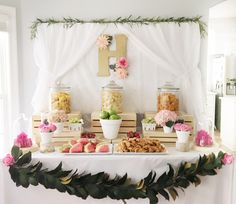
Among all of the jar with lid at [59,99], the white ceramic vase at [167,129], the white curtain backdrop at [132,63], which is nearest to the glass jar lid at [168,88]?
the white curtain backdrop at [132,63]

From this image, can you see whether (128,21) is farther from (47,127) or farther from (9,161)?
(9,161)

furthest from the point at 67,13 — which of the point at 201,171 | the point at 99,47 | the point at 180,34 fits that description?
the point at 201,171

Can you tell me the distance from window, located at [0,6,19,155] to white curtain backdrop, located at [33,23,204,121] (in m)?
0.24

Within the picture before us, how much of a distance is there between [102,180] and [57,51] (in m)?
1.39

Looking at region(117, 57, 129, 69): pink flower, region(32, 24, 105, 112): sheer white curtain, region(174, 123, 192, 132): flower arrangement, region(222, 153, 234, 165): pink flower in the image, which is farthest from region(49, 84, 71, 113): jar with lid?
region(222, 153, 234, 165): pink flower

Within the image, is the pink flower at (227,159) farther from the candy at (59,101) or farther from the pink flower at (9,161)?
the pink flower at (9,161)

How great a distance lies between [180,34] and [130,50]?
20.4 inches

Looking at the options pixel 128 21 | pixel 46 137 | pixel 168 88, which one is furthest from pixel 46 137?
pixel 128 21

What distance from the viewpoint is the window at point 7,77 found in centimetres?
282

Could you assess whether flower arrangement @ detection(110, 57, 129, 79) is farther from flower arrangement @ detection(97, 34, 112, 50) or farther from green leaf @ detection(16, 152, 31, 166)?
Result: green leaf @ detection(16, 152, 31, 166)

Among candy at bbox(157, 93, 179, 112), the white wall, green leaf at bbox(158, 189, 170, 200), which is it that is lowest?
green leaf at bbox(158, 189, 170, 200)

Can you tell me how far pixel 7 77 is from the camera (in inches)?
115

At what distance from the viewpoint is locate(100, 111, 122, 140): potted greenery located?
2482mm

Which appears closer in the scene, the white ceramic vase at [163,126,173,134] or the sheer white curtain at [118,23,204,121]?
the white ceramic vase at [163,126,173,134]
